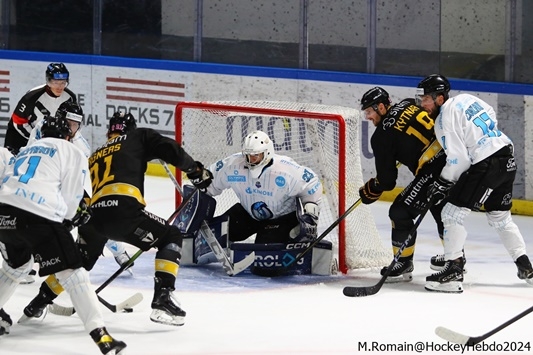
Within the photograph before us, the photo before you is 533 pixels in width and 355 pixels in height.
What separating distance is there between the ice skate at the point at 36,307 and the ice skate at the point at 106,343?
28.8 inches

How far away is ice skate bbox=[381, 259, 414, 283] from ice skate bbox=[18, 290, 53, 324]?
1822 mm

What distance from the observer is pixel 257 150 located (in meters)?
6.82

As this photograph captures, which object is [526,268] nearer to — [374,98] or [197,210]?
[374,98]

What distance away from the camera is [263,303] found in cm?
636

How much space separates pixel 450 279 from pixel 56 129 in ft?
7.32

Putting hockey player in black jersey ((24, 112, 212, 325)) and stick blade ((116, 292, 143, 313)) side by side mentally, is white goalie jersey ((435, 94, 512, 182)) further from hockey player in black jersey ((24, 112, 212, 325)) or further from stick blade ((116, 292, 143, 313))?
stick blade ((116, 292, 143, 313))

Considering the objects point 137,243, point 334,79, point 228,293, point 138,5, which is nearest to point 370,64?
point 334,79

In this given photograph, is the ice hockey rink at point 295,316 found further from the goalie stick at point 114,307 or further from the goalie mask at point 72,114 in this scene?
the goalie mask at point 72,114

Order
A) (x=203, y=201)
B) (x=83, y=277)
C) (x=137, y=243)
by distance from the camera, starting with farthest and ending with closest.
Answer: (x=203, y=201) < (x=137, y=243) < (x=83, y=277)

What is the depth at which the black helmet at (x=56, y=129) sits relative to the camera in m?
5.37

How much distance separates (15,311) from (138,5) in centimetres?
438

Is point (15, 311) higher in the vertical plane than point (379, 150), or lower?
lower

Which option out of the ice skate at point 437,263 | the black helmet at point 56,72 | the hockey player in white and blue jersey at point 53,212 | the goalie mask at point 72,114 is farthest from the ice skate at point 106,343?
the black helmet at point 56,72

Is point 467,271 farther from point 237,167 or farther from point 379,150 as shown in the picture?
point 237,167
